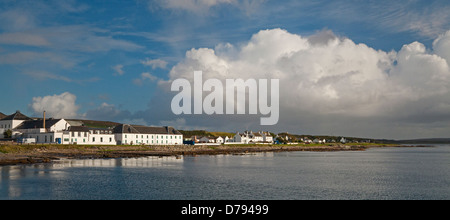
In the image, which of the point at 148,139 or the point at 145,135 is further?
the point at 148,139

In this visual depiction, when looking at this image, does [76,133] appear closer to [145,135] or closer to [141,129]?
[141,129]

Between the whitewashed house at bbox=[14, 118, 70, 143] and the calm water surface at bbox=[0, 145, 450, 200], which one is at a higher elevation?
the whitewashed house at bbox=[14, 118, 70, 143]

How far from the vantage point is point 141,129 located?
106812 millimetres

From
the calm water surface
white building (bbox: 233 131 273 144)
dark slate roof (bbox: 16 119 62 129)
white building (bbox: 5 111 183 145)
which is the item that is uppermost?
dark slate roof (bbox: 16 119 62 129)

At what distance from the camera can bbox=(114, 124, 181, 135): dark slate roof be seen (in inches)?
3988

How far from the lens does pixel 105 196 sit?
27797 mm

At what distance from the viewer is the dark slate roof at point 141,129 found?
10130cm

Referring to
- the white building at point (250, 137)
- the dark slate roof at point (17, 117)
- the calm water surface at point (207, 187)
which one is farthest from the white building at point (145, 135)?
the calm water surface at point (207, 187)

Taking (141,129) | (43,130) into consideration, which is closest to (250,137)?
(141,129)

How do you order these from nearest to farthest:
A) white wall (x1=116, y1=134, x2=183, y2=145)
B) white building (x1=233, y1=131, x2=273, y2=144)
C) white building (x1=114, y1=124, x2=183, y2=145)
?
white wall (x1=116, y1=134, x2=183, y2=145), white building (x1=114, y1=124, x2=183, y2=145), white building (x1=233, y1=131, x2=273, y2=144)

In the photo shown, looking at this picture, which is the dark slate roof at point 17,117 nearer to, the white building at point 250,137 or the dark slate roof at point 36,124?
the dark slate roof at point 36,124

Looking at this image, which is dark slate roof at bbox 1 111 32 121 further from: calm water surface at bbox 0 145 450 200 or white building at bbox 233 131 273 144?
white building at bbox 233 131 273 144

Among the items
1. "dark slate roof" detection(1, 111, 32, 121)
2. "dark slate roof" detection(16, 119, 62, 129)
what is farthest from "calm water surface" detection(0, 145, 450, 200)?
"dark slate roof" detection(1, 111, 32, 121)
